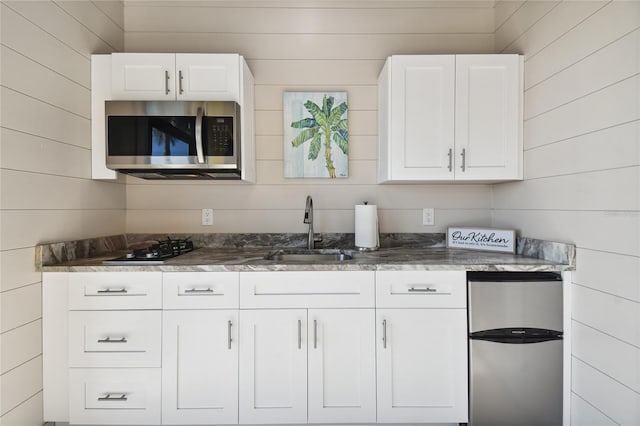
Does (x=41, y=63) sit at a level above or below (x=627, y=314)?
above

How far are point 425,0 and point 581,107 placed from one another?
139 cm

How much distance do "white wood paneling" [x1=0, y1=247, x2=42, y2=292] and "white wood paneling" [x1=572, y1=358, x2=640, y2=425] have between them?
267 cm

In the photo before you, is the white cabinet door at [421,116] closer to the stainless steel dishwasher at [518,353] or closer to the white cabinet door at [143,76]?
the stainless steel dishwasher at [518,353]

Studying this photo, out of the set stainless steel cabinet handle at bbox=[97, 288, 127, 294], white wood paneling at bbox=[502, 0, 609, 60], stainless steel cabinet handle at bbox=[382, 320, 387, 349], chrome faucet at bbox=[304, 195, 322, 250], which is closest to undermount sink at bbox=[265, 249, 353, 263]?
chrome faucet at bbox=[304, 195, 322, 250]

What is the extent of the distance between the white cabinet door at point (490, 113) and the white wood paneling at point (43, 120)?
7.32 feet

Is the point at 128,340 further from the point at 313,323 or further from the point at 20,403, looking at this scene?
the point at 313,323

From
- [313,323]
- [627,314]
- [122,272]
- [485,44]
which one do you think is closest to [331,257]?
[313,323]

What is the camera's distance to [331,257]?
229 cm

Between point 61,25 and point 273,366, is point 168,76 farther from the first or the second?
point 273,366

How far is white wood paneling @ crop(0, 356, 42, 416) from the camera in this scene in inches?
58.0

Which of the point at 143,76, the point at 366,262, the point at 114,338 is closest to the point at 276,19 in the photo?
the point at 143,76

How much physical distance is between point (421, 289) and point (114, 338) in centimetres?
160

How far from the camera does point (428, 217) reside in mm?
2424

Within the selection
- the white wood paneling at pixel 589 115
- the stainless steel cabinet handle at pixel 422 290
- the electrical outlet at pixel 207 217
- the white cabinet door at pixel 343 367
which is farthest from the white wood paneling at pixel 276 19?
the white cabinet door at pixel 343 367
